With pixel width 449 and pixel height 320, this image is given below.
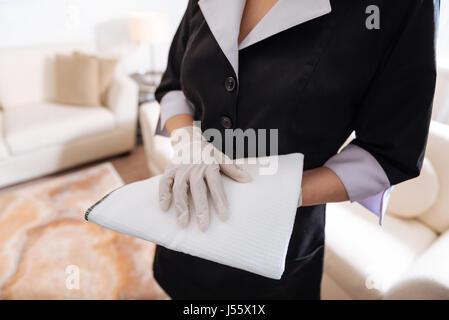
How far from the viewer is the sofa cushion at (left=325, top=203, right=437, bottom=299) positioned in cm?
115

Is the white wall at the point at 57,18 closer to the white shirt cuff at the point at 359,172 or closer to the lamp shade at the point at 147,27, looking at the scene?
the lamp shade at the point at 147,27

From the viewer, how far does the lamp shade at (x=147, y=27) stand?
2473mm

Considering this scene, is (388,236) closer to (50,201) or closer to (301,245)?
(301,245)

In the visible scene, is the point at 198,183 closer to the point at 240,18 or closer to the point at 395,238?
the point at 240,18

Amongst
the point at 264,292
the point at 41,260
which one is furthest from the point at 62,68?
the point at 264,292

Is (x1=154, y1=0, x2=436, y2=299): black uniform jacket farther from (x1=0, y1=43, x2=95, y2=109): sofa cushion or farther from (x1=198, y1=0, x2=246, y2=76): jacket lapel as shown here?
(x1=0, y1=43, x2=95, y2=109): sofa cushion

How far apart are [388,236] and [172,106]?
3.73ft

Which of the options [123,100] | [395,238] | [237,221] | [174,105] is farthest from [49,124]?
[395,238]

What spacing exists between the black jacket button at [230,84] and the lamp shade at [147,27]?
2258 mm

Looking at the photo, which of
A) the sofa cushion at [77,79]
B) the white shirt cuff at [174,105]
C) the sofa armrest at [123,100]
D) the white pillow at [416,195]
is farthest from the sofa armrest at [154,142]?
the white pillow at [416,195]

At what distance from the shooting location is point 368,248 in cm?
125

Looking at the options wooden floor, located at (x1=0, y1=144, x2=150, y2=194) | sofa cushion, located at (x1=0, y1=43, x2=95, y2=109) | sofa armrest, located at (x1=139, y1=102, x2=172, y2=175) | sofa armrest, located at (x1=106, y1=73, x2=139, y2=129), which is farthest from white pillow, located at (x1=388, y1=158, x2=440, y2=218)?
sofa cushion, located at (x1=0, y1=43, x2=95, y2=109)

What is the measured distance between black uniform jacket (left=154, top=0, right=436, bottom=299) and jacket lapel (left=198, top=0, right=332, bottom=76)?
1 cm

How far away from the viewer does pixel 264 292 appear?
768mm
